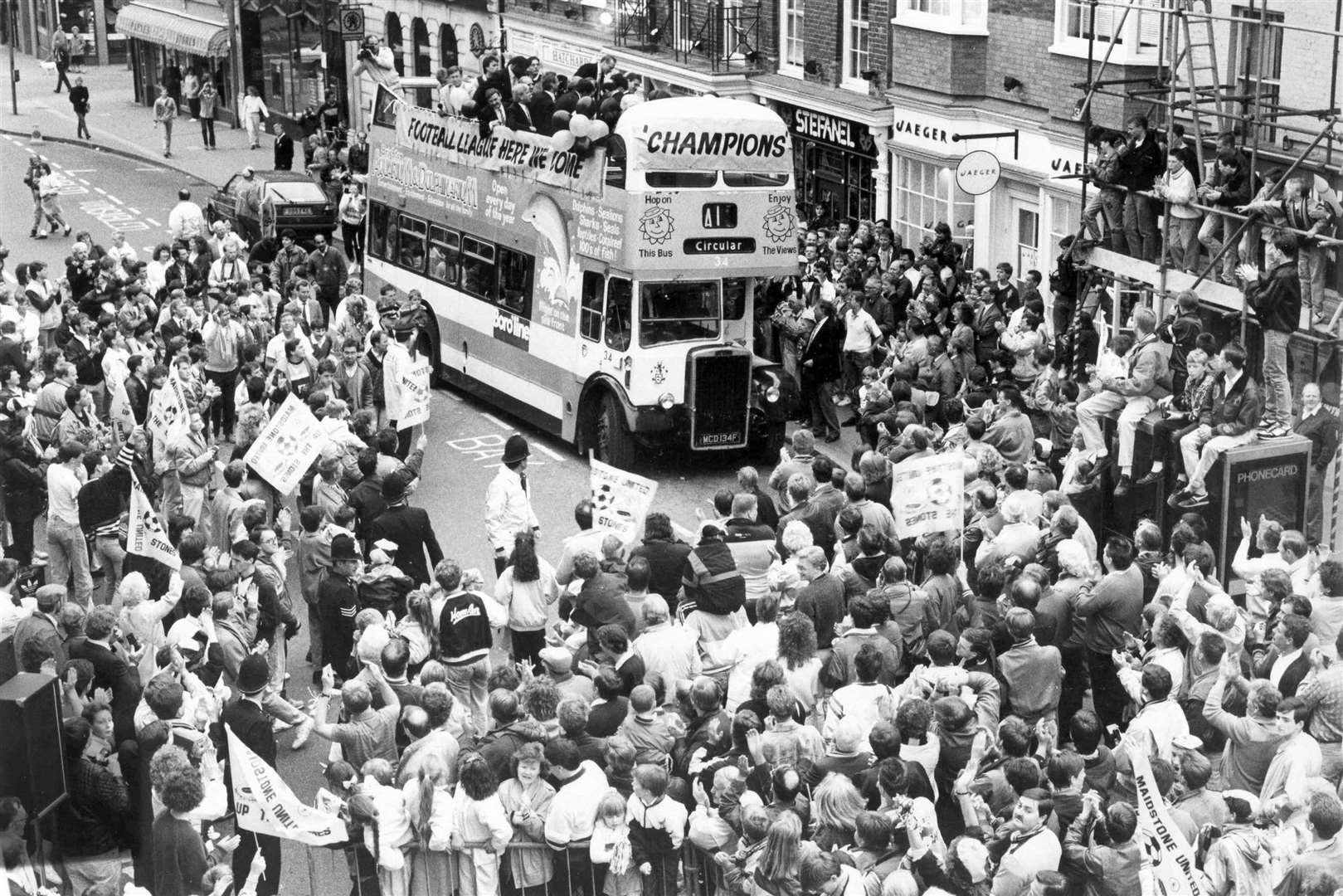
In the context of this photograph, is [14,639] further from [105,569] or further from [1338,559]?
[1338,559]

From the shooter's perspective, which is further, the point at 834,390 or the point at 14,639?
the point at 834,390

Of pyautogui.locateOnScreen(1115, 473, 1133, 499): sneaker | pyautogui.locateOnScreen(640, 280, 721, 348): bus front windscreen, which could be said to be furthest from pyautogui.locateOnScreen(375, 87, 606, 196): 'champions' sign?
pyautogui.locateOnScreen(1115, 473, 1133, 499): sneaker

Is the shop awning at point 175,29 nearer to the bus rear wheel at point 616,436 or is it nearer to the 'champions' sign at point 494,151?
the 'champions' sign at point 494,151

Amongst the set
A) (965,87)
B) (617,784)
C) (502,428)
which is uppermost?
(965,87)

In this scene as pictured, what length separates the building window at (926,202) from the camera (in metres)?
25.3

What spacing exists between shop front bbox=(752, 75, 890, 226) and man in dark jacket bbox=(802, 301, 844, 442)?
20.5ft

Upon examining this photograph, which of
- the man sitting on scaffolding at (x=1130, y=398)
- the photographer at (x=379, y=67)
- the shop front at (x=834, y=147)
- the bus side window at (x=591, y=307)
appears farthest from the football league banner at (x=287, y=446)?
the shop front at (x=834, y=147)

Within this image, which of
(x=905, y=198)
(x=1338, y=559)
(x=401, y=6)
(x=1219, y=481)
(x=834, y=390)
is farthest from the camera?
(x=401, y=6)

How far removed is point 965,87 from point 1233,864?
57.5 feet

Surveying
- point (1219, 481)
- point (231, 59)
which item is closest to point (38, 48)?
point (231, 59)

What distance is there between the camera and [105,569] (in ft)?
51.3

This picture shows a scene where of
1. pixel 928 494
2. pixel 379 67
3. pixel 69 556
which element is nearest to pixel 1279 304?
pixel 928 494

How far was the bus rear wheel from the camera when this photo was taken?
19.5m

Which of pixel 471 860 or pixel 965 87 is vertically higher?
pixel 965 87
